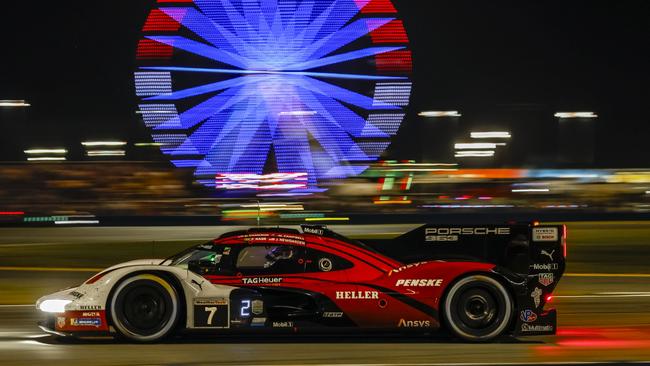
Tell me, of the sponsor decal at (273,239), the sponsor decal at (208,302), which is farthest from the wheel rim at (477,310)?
the sponsor decal at (208,302)

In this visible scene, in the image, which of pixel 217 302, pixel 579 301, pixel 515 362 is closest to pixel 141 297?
pixel 217 302

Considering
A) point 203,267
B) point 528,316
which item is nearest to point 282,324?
point 203,267

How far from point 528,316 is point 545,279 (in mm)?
371

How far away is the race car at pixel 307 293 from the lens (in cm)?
697

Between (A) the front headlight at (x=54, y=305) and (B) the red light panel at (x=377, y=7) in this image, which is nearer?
(A) the front headlight at (x=54, y=305)

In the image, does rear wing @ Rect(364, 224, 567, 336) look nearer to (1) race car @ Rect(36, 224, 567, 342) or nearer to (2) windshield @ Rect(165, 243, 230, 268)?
(1) race car @ Rect(36, 224, 567, 342)

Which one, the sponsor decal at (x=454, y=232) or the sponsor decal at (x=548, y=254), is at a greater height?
the sponsor decal at (x=454, y=232)

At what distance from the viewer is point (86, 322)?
6.92 meters

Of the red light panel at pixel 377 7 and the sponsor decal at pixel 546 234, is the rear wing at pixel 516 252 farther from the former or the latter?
the red light panel at pixel 377 7

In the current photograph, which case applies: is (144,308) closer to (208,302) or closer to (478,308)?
(208,302)

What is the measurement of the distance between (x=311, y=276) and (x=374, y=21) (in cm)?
2884

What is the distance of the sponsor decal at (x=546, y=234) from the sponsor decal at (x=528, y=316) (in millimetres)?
662

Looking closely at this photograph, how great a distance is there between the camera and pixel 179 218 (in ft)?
110

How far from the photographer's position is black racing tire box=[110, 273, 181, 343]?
6.95 metres
